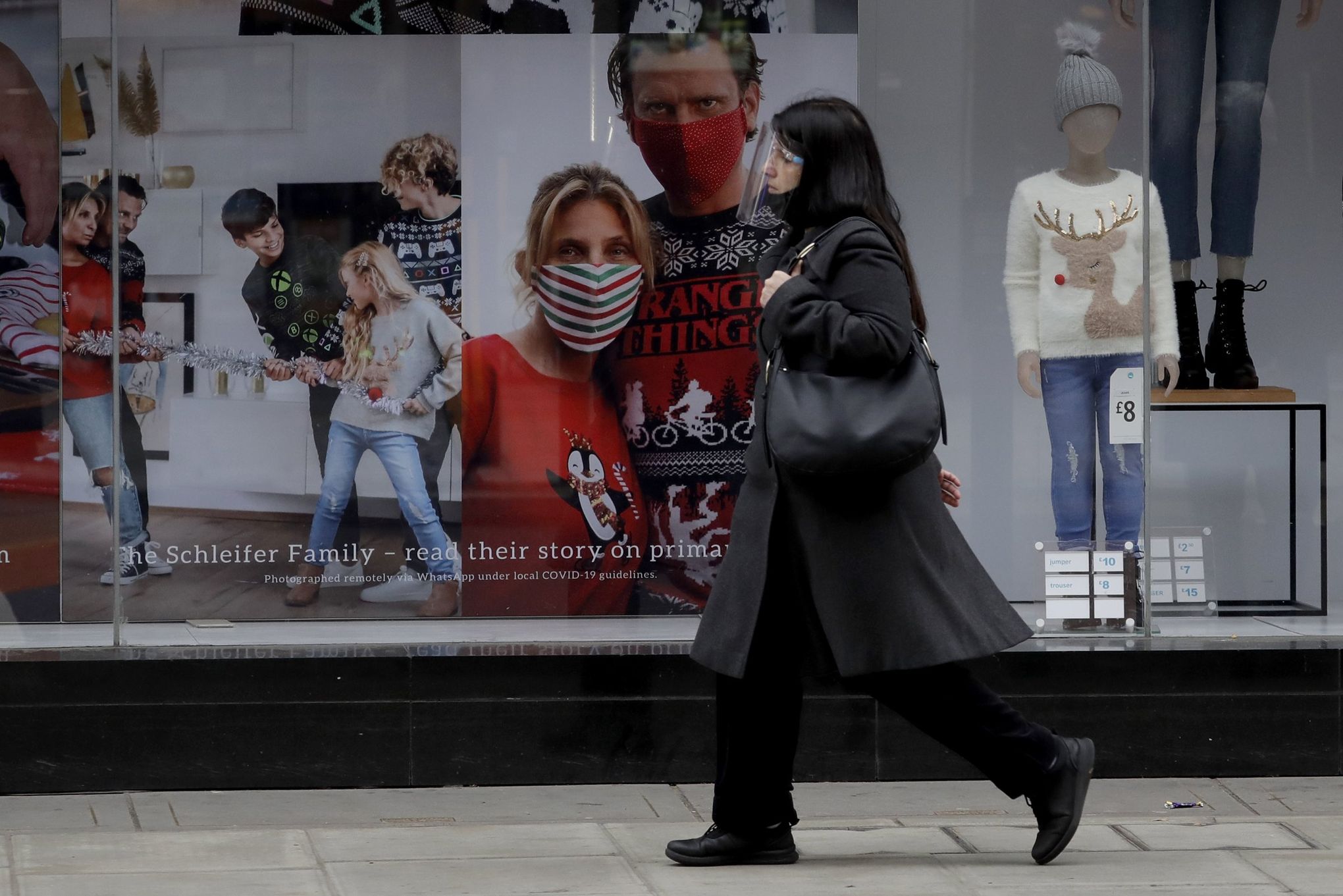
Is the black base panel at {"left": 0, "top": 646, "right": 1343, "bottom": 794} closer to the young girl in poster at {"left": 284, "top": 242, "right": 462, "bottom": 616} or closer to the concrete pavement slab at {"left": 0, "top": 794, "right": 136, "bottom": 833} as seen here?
the concrete pavement slab at {"left": 0, "top": 794, "right": 136, "bottom": 833}

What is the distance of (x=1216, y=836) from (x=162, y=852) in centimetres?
283

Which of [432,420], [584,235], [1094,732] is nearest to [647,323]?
[584,235]

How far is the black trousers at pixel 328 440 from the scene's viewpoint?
21.8 ft

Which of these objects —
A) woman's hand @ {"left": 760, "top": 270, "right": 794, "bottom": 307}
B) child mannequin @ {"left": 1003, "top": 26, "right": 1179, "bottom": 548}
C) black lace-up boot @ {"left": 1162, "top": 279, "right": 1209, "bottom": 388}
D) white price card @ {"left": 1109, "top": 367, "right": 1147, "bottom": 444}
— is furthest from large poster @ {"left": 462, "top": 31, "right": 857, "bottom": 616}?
woman's hand @ {"left": 760, "top": 270, "right": 794, "bottom": 307}

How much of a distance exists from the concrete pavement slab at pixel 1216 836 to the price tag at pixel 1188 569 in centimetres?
151

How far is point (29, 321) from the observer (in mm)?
6645

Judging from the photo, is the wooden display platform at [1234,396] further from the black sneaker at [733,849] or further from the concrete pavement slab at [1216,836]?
the black sneaker at [733,849]

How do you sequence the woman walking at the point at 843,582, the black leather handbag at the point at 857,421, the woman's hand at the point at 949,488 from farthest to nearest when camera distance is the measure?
the woman's hand at the point at 949,488, the woman walking at the point at 843,582, the black leather handbag at the point at 857,421

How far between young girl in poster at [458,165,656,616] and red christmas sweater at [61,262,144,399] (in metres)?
1.29

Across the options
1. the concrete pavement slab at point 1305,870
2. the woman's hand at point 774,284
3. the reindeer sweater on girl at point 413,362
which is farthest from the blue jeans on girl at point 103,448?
the concrete pavement slab at point 1305,870

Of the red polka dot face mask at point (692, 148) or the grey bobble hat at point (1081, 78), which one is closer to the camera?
the grey bobble hat at point (1081, 78)

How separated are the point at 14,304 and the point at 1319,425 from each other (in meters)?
4.86

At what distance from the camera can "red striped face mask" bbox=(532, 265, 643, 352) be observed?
6598 mm

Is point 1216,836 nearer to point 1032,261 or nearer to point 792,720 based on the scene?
point 792,720
